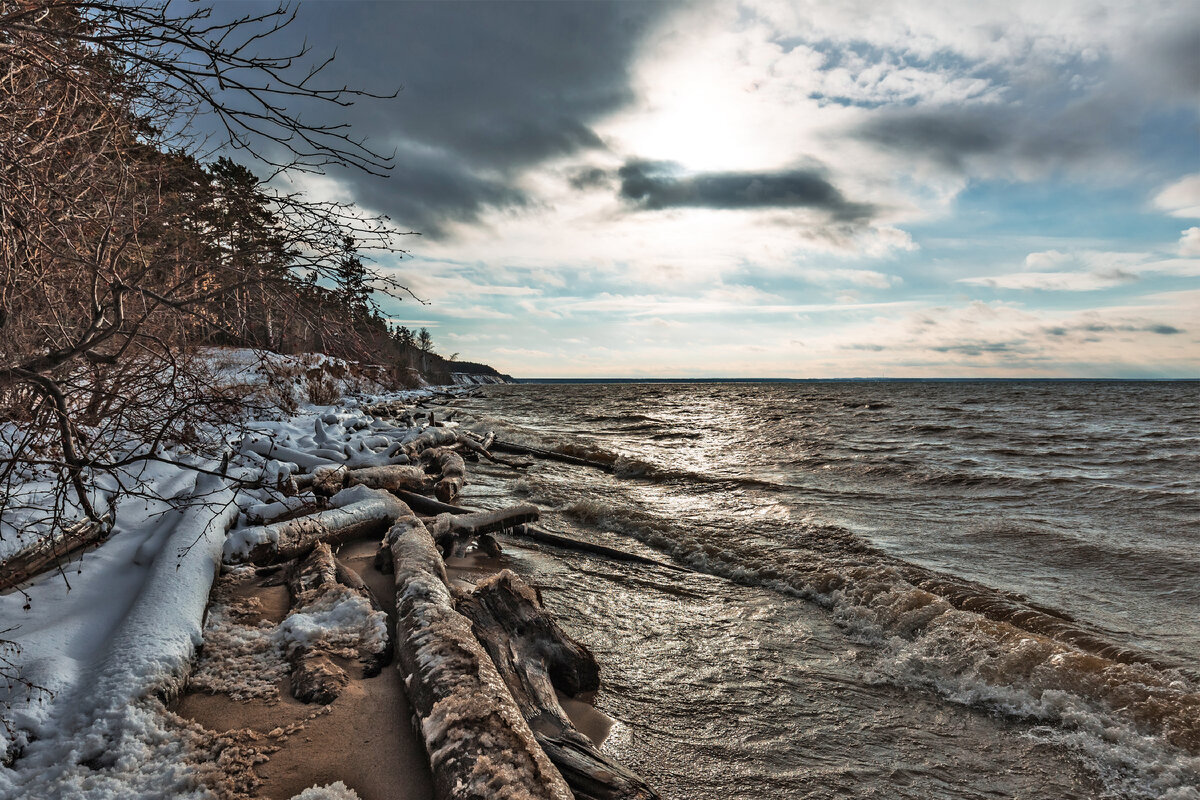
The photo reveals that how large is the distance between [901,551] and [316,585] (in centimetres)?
738

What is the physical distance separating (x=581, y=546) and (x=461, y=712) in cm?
512

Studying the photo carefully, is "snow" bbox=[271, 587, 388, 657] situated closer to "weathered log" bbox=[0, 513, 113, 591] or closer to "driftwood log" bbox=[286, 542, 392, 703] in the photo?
"driftwood log" bbox=[286, 542, 392, 703]

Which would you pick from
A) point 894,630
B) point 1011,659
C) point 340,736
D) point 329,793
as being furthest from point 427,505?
point 1011,659

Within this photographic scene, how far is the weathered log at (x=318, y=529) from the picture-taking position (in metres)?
5.03

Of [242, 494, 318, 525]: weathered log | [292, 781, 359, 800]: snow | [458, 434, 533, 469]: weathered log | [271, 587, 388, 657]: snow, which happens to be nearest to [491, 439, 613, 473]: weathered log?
[458, 434, 533, 469]: weathered log

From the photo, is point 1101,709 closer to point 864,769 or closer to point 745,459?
point 864,769

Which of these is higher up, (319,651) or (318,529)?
(318,529)

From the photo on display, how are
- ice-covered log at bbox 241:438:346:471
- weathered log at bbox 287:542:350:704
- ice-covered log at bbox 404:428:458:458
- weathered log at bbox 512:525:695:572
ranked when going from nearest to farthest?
weathered log at bbox 287:542:350:704
weathered log at bbox 512:525:695:572
ice-covered log at bbox 241:438:346:471
ice-covered log at bbox 404:428:458:458

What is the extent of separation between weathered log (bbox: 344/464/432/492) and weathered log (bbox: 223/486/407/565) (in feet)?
5.17

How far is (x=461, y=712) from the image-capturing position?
273 cm

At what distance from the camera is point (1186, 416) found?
103ft

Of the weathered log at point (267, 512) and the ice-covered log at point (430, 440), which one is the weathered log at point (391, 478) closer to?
the weathered log at point (267, 512)

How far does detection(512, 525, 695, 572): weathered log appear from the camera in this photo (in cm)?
748

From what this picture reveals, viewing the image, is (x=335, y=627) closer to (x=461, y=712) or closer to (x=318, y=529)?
(x=461, y=712)
